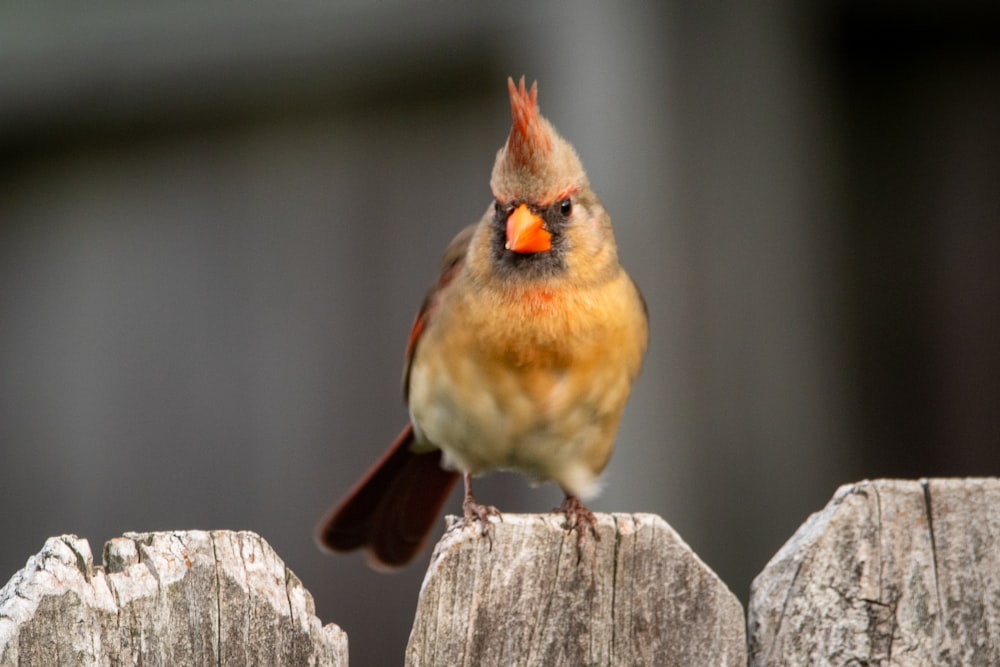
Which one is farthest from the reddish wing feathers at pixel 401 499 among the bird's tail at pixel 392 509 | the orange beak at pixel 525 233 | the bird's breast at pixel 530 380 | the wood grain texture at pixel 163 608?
the wood grain texture at pixel 163 608

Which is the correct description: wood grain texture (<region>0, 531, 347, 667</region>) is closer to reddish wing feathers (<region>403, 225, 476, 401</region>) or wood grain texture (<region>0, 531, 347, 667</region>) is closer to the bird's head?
the bird's head

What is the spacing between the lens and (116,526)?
319cm

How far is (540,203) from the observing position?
108 inches

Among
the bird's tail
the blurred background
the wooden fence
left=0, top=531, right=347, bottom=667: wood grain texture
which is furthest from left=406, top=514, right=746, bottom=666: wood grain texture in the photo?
the bird's tail

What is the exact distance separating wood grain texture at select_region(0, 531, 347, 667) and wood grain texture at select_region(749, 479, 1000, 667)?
50 cm

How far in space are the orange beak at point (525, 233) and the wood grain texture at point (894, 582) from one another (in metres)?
1.14

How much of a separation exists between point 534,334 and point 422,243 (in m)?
0.53

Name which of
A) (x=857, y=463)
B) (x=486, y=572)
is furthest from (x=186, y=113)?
(x=486, y=572)

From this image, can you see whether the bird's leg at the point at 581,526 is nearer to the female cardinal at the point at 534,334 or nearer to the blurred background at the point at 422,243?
the female cardinal at the point at 534,334

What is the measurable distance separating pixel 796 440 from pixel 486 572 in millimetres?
1517

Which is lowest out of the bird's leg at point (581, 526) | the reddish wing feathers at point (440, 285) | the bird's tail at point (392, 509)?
the bird's tail at point (392, 509)

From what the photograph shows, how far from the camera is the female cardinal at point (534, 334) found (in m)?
2.74

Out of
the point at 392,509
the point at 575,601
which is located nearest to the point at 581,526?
the point at 575,601

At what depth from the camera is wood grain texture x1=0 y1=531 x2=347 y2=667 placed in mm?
1443
